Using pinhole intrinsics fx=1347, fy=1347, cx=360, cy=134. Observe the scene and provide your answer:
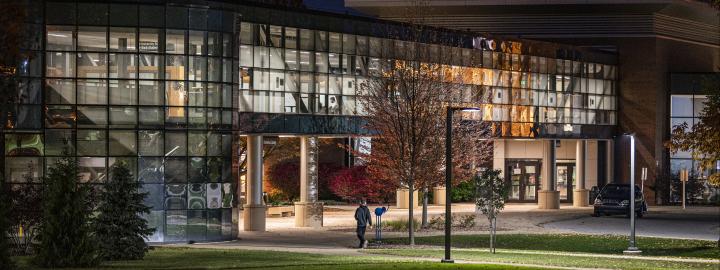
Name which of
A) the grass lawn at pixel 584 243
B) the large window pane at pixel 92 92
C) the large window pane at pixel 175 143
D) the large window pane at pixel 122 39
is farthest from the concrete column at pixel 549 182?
the large window pane at pixel 92 92

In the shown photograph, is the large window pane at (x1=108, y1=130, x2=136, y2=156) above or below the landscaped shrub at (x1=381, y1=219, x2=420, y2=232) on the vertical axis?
above

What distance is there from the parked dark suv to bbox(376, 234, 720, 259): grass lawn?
13858 mm

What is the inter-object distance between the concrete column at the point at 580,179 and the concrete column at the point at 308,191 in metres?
25.2

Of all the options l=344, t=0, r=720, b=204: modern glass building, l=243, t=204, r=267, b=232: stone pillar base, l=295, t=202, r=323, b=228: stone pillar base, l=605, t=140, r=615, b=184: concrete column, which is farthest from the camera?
l=605, t=140, r=615, b=184: concrete column

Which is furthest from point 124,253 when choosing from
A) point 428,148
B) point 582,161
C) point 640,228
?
point 582,161

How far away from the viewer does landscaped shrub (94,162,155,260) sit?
103ft

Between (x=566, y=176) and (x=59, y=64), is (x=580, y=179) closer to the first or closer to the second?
(x=566, y=176)

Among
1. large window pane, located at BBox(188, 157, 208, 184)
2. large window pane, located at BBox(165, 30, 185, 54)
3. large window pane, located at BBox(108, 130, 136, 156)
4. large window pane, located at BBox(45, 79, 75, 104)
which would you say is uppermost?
large window pane, located at BBox(165, 30, 185, 54)

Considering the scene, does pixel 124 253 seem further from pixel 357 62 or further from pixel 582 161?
pixel 582 161

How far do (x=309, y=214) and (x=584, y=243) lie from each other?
40.9ft

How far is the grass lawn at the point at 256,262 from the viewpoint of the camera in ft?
94.7

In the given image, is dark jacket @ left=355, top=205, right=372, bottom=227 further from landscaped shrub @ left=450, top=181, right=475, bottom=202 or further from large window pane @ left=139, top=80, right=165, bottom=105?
landscaped shrub @ left=450, top=181, right=475, bottom=202

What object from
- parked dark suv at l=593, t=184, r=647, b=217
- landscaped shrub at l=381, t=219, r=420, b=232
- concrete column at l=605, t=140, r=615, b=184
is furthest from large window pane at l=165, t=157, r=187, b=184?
concrete column at l=605, t=140, r=615, b=184

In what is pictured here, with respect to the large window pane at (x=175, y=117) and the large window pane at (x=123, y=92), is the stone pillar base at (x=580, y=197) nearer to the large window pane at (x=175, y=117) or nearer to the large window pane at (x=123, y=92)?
the large window pane at (x=175, y=117)
